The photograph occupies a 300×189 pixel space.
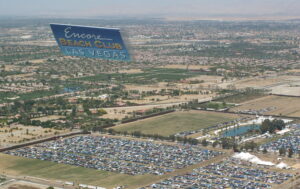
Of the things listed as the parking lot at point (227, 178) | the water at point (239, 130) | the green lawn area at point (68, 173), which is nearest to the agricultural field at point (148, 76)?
the water at point (239, 130)

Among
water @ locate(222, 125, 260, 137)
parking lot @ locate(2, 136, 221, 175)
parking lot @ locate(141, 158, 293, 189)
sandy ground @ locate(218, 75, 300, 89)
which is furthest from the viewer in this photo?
sandy ground @ locate(218, 75, 300, 89)

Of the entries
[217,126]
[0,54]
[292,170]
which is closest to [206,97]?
[217,126]

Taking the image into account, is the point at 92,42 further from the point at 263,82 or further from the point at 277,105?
the point at 263,82

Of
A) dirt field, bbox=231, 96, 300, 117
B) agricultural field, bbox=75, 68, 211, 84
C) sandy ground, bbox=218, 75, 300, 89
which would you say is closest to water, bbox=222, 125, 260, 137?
dirt field, bbox=231, 96, 300, 117

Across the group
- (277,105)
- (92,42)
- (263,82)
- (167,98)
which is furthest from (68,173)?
(263,82)

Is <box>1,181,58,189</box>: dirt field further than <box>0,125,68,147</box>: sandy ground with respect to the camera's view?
No

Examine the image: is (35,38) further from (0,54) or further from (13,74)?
(13,74)

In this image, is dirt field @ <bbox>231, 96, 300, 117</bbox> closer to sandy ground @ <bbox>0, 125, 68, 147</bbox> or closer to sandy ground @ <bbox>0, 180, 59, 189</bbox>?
sandy ground @ <bbox>0, 125, 68, 147</bbox>

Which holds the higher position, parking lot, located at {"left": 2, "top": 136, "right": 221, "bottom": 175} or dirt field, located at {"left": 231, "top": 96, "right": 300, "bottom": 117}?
parking lot, located at {"left": 2, "top": 136, "right": 221, "bottom": 175}
